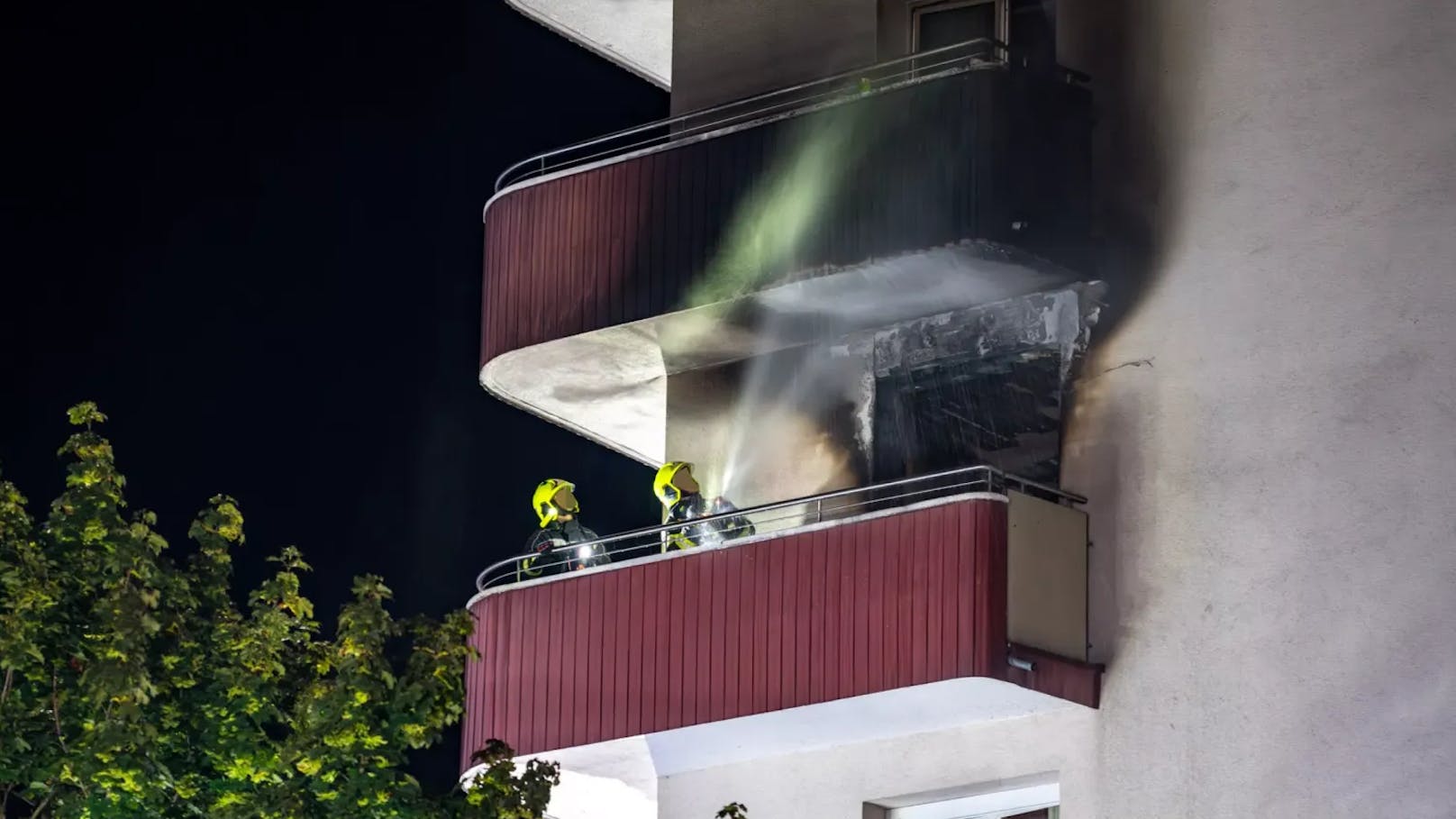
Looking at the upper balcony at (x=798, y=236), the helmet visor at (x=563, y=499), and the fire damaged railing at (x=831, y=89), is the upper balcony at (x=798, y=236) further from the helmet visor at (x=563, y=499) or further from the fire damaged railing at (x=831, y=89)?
the helmet visor at (x=563, y=499)

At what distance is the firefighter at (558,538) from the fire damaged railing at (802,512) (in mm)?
18

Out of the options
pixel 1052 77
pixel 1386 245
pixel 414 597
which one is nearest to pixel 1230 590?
pixel 1386 245

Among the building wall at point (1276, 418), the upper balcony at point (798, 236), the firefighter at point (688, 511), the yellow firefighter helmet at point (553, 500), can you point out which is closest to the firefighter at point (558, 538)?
the yellow firefighter helmet at point (553, 500)

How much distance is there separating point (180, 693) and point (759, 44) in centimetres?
1051

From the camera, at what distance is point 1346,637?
25.2 meters

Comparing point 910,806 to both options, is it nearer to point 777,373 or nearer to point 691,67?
point 777,373

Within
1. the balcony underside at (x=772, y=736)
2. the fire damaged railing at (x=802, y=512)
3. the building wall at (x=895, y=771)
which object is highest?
the fire damaged railing at (x=802, y=512)

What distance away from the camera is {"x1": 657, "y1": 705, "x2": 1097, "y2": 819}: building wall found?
27.1 meters

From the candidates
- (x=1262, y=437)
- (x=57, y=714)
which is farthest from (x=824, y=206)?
(x=57, y=714)

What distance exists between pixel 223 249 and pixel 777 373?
730 inches

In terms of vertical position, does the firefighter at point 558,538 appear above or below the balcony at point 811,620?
above

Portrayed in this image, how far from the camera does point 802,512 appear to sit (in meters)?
30.0

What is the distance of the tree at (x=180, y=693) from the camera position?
2359 cm

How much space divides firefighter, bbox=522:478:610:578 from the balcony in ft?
1.74
